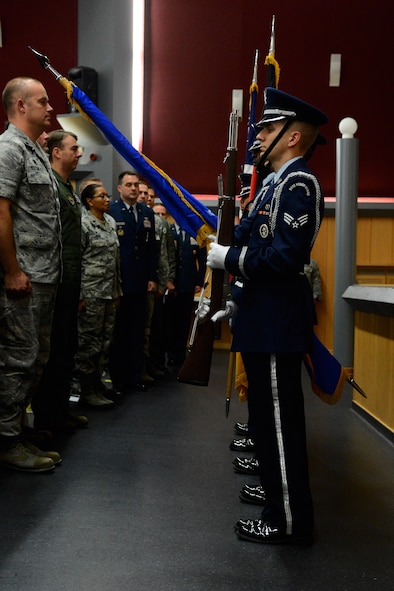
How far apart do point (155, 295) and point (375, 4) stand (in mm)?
4462

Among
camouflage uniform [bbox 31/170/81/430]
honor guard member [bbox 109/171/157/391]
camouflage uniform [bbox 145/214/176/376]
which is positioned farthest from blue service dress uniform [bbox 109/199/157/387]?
camouflage uniform [bbox 31/170/81/430]

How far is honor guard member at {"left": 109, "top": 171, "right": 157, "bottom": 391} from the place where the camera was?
4285 mm

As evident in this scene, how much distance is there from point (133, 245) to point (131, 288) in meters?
0.29

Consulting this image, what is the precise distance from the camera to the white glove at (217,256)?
195 cm

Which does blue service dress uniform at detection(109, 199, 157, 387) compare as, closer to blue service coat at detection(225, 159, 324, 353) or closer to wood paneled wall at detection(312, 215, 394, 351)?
blue service coat at detection(225, 159, 324, 353)

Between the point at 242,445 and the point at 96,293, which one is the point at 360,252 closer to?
the point at 96,293

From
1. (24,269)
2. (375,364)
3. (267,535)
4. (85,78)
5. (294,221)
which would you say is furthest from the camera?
(85,78)

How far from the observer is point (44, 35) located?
7.25 metres

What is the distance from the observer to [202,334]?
2070 mm

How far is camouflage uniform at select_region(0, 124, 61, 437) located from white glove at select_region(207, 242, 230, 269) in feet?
2.82

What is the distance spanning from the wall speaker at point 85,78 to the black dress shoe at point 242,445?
4.38 m

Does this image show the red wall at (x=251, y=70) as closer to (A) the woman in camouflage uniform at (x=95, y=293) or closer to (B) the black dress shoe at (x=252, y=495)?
(A) the woman in camouflage uniform at (x=95, y=293)

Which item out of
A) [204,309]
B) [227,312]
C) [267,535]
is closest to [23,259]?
[204,309]

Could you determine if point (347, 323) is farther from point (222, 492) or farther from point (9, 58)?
point (9, 58)
